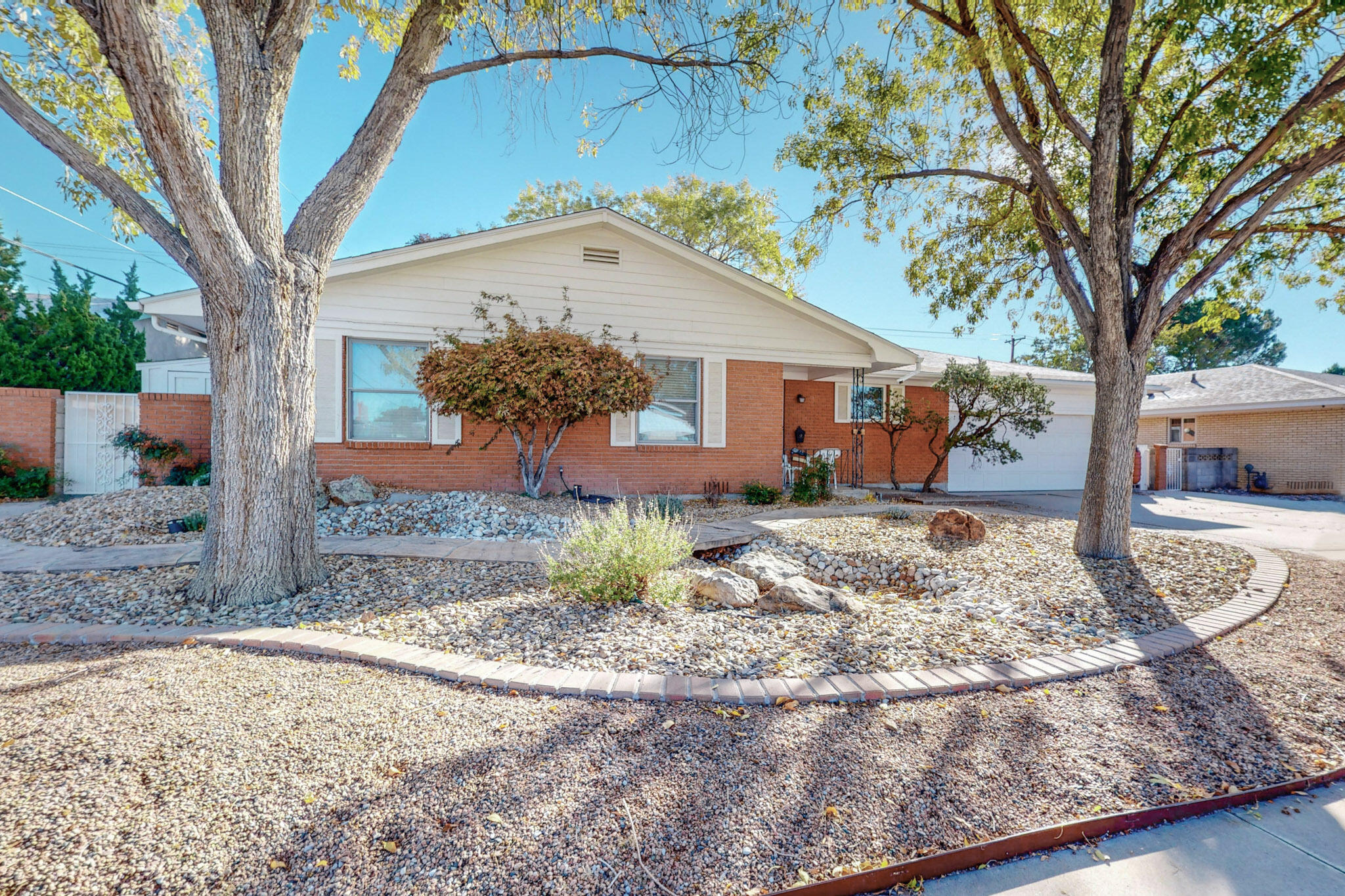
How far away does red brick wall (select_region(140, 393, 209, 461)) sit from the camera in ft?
25.5

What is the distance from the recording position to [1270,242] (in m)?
6.49

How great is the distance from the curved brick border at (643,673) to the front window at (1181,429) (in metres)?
19.1

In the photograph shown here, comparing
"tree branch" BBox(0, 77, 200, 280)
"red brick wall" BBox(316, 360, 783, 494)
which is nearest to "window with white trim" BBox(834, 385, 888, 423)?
"red brick wall" BBox(316, 360, 783, 494)

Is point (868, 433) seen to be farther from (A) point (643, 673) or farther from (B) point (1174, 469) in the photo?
(A) point (643, 673)

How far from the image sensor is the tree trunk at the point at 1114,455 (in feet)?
17.7

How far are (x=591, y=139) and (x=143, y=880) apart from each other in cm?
575

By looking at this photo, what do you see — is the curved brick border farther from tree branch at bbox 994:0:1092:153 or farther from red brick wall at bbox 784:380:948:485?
red brick wall at bbox 784:380:948:485

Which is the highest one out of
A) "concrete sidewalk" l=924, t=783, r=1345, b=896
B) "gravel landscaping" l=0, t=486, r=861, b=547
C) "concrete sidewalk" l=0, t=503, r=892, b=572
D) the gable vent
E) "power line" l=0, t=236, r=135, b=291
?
"power line" l=0, t=236, r=135, b=291

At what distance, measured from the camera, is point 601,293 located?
856 centimetres

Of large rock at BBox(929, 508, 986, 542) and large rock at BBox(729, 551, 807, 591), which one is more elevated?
large rock at BBox(929, 508, 986, 542)

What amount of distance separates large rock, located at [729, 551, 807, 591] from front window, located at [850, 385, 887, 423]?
19.7 feet

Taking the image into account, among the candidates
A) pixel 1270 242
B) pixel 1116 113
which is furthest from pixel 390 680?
pixel 1270 242

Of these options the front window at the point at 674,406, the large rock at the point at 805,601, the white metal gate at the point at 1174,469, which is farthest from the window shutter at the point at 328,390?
the white metal gate at the point at 1174,469

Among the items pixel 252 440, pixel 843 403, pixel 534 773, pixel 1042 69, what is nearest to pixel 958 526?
pixel 1042 69
